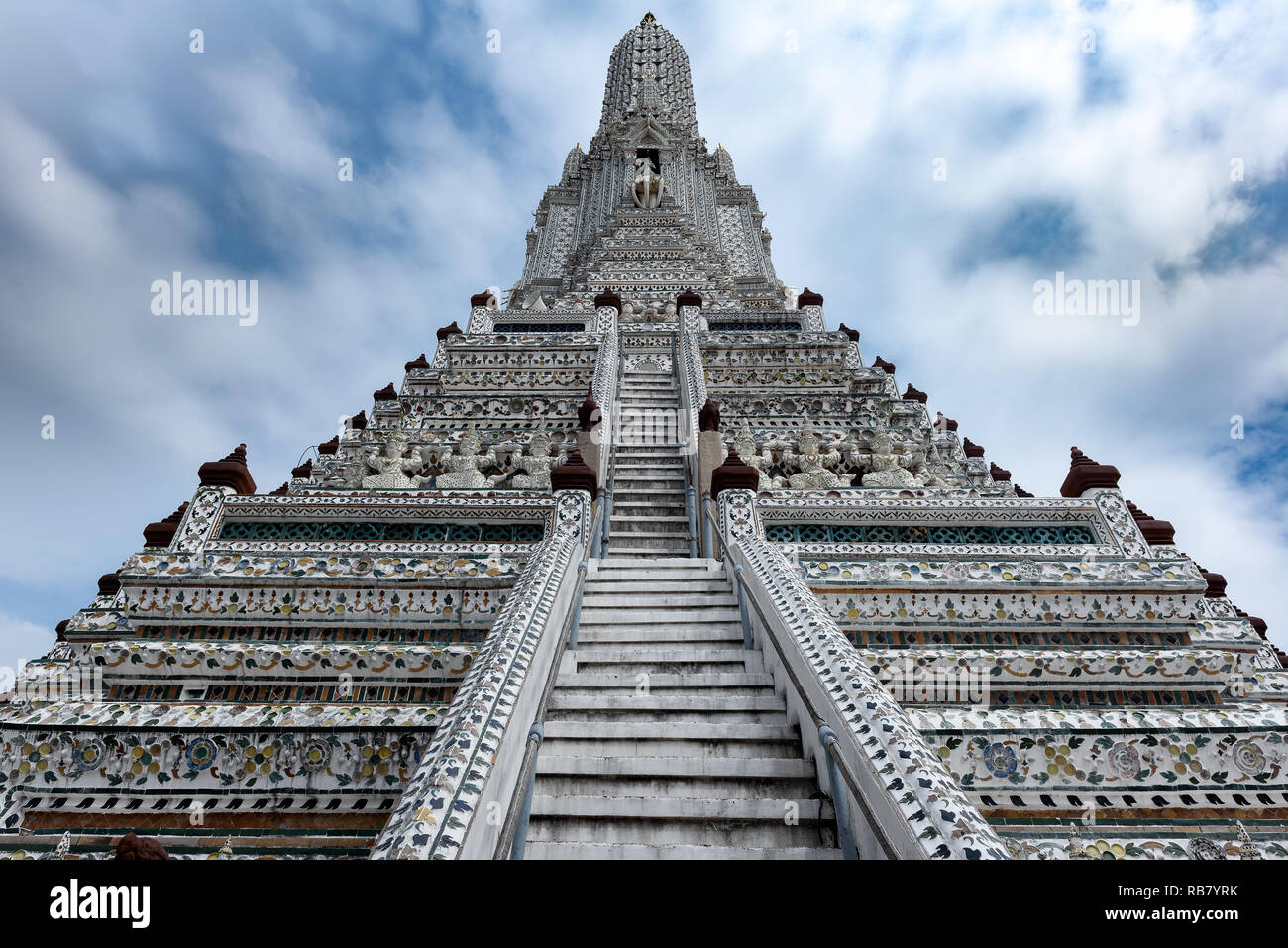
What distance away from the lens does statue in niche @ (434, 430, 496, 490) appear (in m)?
8.89

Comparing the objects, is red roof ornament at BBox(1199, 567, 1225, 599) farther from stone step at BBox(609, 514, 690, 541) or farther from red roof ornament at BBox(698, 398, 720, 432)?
stone step at BBox(609, 514, 690, 541)

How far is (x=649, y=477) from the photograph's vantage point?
927 centimetres

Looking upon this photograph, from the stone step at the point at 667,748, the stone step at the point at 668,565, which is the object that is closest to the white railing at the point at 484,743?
the stone step at the point at 667,748

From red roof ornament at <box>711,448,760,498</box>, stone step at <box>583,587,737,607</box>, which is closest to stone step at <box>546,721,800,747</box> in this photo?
stone step at <box>583,587,737,607</box>

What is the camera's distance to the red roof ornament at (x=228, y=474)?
23.2 feet

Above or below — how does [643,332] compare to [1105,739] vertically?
above

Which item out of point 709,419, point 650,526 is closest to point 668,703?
point 650,526

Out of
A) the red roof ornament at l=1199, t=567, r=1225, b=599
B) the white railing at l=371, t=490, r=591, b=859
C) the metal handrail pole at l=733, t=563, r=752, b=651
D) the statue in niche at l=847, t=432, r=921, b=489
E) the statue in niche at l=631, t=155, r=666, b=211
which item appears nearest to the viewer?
the white railing at l=371, t=490, r=591, b=859

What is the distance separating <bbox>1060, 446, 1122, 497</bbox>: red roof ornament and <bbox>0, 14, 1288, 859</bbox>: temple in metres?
0.04

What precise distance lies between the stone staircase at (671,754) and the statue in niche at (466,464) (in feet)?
11.7

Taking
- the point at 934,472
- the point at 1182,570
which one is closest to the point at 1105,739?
the point at 1182,570
